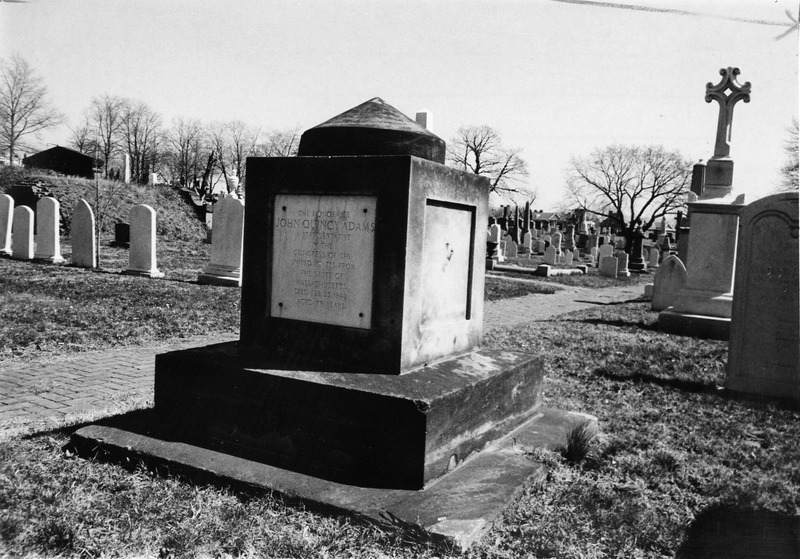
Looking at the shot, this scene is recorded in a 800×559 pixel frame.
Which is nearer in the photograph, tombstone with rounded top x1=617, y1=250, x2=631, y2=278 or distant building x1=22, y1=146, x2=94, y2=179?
tombstone with rounded top x1=617, y1=250, x2=631, y2=278

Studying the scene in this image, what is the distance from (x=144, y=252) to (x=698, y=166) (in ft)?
92.8

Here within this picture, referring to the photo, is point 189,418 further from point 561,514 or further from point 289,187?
point 561,514

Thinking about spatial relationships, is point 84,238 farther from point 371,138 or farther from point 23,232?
point 371,138

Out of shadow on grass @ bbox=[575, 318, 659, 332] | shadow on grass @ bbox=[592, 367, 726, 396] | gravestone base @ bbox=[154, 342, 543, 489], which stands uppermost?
gravestone base @ bbox=[154, 342, 543, 489]

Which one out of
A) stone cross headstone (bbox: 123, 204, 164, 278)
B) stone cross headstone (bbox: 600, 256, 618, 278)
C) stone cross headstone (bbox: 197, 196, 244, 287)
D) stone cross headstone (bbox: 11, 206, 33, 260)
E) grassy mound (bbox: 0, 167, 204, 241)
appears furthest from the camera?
grassy mound (bbox: 0, 167, 204, 241)

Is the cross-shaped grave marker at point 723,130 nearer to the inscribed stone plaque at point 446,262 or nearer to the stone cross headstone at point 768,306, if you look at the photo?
the stone cross headstone at point 768,306

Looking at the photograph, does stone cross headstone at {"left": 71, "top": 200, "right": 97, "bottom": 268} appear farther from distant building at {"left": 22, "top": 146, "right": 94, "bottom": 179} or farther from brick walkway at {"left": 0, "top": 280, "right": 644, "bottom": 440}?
distant building at {"left": 22, "top": 146, "right": 94, "bottom": 179}

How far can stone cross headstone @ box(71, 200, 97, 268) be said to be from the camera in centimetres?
1509

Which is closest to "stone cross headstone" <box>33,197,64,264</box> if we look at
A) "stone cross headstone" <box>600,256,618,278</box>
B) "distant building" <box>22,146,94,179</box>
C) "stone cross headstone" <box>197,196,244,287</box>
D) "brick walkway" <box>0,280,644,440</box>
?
"stone cross headstone" <box>197,196,244,287</box>

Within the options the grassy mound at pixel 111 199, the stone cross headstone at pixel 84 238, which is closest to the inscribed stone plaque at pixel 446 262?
the stone cross headstone at pixel 84 238

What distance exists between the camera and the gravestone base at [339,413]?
3100 mm

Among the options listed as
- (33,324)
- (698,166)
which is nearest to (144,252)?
(33,324)

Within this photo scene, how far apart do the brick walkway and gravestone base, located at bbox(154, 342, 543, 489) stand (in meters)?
0.92

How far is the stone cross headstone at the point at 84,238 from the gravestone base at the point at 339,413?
1281cm
